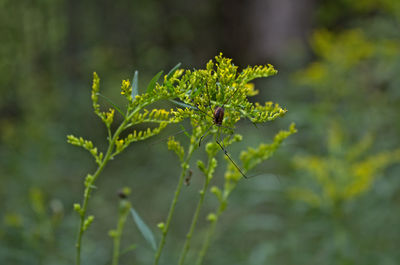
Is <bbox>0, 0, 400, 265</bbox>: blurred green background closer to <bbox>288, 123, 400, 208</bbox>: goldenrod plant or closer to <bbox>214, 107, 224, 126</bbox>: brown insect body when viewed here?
<bbox>288, 123, 400, 208</bbox>: goldenrod plant

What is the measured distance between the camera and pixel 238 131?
13.2 feet

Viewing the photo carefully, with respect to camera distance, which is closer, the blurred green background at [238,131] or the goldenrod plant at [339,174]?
the goldenrod plant at [339,174]

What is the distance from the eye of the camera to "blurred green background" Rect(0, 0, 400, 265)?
2377 millimetres

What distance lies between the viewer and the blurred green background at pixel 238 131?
238 cm

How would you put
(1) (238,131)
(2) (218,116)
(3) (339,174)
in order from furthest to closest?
1. (1) (238,131)
2. (3) (339,174)
3. (2) (218,116)

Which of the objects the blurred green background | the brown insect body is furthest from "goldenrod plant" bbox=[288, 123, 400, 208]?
the brown insect body

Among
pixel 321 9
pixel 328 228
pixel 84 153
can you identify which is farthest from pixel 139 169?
pixel 321 9

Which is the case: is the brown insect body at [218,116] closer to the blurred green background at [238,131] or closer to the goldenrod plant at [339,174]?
the blurred green background at [238,131]

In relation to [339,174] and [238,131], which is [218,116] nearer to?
[339,174]

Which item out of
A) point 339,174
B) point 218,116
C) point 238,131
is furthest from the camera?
point 238,131

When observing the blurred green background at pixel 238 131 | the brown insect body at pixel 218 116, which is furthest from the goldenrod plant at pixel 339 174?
the brown insect body at pixel 218 116

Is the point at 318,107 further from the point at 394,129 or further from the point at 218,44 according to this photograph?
the point at 218,44

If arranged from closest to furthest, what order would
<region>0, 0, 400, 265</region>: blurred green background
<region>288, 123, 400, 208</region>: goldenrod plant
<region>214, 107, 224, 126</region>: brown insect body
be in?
1. <region>214, 107, 224, 126</region>: brown insect body
2. <region>288, 123, 400, 208</region>: goldenrod plant
3. <region>0, 0, 400, 265</region>: blurred green background

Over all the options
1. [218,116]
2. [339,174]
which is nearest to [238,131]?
[339,174]
